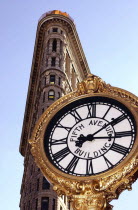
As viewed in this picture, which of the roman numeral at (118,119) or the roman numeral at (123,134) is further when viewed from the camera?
the roman numeral at (118,119)

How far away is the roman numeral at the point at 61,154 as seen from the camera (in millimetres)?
5909

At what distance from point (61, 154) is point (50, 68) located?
66.8 m

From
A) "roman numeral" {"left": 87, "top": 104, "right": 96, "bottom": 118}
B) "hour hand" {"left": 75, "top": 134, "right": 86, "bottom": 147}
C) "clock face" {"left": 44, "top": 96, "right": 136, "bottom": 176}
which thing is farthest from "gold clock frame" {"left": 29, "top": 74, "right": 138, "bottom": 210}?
"roman numeral" {"left": 87, "top": 104, "right": 96, "bottom": 118}

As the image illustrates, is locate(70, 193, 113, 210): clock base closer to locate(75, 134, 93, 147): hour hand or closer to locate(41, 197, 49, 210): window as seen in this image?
locate(75, 134, 93, 147): hour hand

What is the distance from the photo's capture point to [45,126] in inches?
248

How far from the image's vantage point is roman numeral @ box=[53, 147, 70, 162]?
5.91m

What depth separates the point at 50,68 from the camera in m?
72.4

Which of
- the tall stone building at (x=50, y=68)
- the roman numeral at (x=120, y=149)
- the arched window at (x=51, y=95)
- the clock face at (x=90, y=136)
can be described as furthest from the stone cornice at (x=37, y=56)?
the roman numeral at (x=120, y=149)

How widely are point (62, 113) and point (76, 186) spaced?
4.52 feet

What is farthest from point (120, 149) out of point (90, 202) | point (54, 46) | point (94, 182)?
point (54, 46)

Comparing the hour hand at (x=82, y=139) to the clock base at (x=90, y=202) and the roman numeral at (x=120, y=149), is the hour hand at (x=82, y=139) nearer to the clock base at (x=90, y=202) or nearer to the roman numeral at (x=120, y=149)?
the roman numeral at (x=120, y=149)

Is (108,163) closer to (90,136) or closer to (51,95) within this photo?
(90,136)

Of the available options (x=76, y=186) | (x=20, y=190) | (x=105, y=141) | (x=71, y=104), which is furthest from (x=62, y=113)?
(x=20, y=190)

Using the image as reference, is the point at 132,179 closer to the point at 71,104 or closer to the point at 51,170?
the point at 51,170
